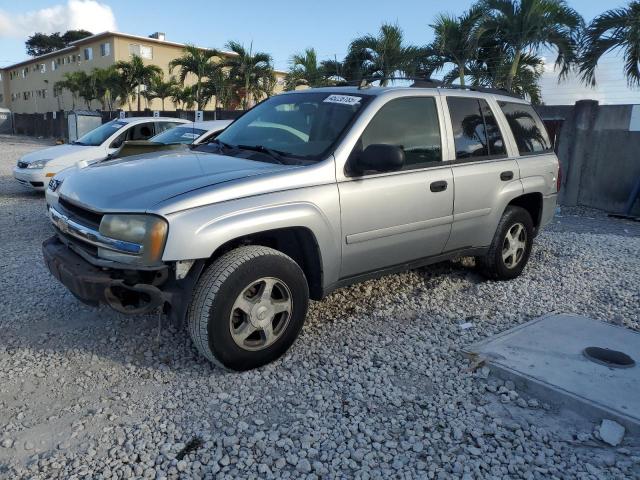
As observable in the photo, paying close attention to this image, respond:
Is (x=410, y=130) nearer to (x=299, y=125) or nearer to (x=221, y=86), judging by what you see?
(x=299, y=125)

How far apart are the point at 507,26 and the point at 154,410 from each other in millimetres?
13297

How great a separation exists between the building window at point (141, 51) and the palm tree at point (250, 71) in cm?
2256

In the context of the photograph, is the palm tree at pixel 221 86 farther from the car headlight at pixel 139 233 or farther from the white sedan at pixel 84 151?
the car headlight at pixel 139 233

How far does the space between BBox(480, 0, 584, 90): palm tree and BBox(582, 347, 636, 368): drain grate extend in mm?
10908

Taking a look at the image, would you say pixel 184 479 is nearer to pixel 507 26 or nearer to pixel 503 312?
pixel 503 312

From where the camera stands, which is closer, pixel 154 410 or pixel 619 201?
pixel 154 410

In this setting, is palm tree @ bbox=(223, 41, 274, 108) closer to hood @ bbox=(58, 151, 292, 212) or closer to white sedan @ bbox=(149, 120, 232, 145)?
white sedan @ bbox=(149, 120, 232, 145)

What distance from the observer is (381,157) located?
352cm

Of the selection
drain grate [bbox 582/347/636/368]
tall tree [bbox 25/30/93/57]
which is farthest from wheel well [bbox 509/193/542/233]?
tall tree [bbox 25/30/93/57]

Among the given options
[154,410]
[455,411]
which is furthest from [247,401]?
[455,411]

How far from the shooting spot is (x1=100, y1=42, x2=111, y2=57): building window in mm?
44438

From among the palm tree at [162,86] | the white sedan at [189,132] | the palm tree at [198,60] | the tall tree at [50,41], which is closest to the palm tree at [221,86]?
the palm tree at [198,60]

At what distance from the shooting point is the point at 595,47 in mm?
11930

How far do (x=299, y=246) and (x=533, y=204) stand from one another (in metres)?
3.06
